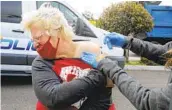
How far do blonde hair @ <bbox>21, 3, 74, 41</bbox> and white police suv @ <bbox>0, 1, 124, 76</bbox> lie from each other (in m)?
4.88

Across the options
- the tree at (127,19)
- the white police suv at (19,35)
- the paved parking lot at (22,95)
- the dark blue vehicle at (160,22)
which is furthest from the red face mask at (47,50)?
the dark blue vehicle at (160,22)

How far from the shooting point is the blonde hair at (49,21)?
74.0 inches

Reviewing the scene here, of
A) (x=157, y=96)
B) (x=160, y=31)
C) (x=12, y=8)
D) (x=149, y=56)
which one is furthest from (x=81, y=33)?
(x=160, y=31)

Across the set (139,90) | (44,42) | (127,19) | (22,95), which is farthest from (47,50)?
(127,19)

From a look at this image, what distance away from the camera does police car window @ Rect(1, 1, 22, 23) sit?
271 inches

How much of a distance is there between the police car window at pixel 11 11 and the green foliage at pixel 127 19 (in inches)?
150

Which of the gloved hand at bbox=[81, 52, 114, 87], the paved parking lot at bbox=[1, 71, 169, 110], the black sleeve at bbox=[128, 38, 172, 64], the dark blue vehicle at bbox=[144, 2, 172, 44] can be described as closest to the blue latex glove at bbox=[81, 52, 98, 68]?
the gloved hand at bbox=[81, 52, 114, 87]

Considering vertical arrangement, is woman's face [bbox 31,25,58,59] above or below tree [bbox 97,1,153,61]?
above

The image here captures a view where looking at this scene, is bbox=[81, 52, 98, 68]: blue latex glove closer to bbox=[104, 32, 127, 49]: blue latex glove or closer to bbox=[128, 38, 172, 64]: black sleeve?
bbox=[104, 32, 127, 49]: blue latex glove

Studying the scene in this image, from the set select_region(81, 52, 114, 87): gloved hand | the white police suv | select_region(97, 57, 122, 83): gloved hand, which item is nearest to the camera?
select_region(97, 57, 122, 83): gloved hand

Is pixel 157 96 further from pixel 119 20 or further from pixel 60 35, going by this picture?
pixel 119 20

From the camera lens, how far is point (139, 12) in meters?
10.3

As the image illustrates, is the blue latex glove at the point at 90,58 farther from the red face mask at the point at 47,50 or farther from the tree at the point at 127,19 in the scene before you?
the tree at the point at 127,19

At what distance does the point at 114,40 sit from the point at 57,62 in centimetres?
34
